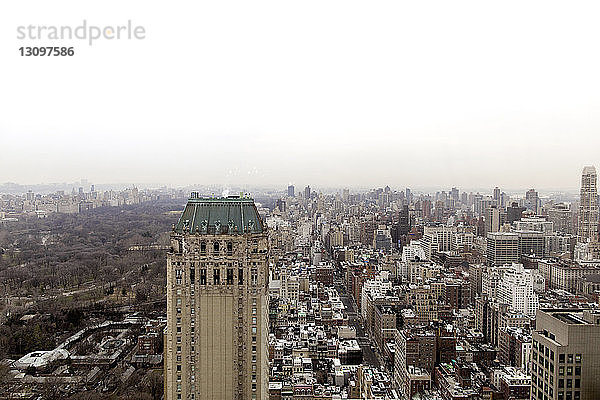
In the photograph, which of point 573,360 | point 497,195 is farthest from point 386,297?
point 573,360

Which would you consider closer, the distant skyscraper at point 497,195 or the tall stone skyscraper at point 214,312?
the tall stone skyscraper at point 214,312

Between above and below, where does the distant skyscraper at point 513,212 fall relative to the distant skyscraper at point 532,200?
below

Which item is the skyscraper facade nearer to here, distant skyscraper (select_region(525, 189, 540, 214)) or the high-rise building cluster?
the high-rise building cluster

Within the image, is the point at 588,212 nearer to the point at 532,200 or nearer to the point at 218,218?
the point at 532,200

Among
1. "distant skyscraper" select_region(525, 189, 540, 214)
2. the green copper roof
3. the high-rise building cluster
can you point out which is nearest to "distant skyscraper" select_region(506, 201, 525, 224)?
A: the high-rise building cluster

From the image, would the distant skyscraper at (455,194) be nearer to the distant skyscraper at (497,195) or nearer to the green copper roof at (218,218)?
the distant skyscraper at (497,195)

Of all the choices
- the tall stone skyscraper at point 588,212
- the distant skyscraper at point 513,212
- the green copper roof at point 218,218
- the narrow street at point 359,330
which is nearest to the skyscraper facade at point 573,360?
the green copper roof at point 218,218

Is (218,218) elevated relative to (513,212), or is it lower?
elevated
